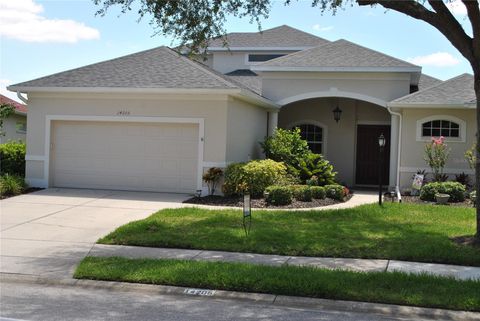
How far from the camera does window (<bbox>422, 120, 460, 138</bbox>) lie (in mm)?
17381

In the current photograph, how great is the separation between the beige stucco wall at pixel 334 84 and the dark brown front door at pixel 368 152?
2.52 meters

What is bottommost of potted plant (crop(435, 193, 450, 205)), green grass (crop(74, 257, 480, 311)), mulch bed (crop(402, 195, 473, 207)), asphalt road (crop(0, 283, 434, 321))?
asphalt road (crop(0, 283, 434, 321))

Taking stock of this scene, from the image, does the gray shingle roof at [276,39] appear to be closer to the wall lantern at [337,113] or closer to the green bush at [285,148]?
the wall lantern at [337,113]

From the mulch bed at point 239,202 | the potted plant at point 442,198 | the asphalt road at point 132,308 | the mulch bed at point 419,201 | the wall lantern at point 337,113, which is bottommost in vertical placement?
the asphalt road at point 132,308

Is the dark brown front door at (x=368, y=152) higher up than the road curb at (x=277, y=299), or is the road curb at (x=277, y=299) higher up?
the dark brown front door at (x=368, y=152)

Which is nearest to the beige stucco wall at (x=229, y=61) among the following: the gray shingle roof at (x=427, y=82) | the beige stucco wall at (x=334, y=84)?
the beige stucco wall at (x=334, y=84)

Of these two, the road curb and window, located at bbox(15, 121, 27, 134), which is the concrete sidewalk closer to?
the road curb

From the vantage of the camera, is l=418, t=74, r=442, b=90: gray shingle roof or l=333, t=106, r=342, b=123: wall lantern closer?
l=333, t=106, r=342, b=123: wall lantern

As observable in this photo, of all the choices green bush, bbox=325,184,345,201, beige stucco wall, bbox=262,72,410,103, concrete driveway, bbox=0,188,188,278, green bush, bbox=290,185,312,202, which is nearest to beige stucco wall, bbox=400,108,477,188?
beige stucco wall, bbox=262,72,410,103

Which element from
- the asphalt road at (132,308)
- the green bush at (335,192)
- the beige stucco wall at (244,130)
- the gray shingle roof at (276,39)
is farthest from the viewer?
the gray shingle roof at (276,39)

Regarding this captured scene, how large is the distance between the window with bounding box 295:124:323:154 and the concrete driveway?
25.2 feet

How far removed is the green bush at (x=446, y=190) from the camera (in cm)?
1501

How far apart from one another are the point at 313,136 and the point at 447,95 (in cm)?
593

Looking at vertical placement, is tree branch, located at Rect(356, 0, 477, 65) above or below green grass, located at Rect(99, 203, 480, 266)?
above
